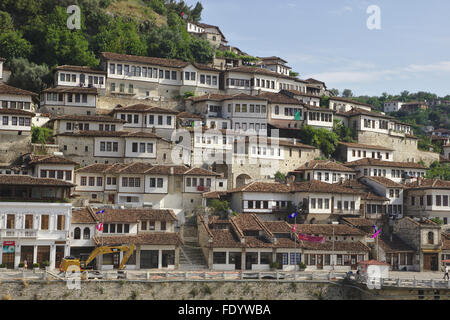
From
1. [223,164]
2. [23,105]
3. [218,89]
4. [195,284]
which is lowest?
[195,284]

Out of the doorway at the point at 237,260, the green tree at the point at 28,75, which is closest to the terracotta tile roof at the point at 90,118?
the green tree at the point at 28,75

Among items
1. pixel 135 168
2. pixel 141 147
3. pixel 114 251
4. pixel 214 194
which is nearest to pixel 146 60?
pixel 141 147

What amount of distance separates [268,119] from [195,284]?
37.4 metres

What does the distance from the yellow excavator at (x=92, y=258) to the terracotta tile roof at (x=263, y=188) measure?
15946mm

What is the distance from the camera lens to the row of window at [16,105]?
65312 mm

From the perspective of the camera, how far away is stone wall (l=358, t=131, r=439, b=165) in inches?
3433

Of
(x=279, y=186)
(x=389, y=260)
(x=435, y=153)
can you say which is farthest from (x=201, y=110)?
(x=435, y=153)

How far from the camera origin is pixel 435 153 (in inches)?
3706

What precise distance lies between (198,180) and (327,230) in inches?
563

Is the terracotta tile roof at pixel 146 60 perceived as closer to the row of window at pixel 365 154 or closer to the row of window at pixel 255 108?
the row of window at pixel 255 108

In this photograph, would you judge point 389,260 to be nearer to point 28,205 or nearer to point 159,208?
point 159,208

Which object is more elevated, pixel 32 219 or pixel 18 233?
pixel 32 219

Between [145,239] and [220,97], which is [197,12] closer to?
[220,97]

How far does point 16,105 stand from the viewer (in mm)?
65750
